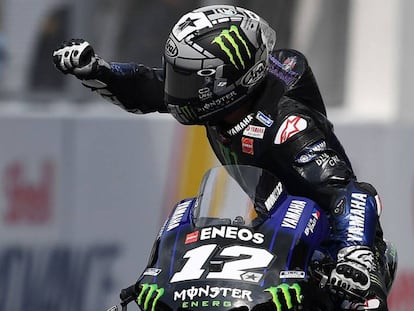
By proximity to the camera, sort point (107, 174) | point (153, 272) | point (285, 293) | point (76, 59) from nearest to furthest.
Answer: point (285, 293), point (153, 272), point (76, 59), point (107, 174)

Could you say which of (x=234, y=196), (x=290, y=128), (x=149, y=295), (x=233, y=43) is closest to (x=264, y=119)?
(x=290, y=128)

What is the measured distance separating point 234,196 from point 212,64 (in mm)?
643

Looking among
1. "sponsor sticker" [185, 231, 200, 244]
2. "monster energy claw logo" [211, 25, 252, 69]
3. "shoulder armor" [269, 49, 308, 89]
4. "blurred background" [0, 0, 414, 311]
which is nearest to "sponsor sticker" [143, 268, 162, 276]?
"sponsor sticker" [185, 231, 200, 244]

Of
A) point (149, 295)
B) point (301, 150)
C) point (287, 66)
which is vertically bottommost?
point (149, 295)

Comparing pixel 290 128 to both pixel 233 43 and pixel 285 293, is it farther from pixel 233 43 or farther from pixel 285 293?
pixel 285 293

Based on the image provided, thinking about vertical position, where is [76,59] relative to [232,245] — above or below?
above

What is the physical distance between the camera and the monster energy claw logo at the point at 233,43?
6082 millimetres

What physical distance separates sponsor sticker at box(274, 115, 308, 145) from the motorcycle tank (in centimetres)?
35

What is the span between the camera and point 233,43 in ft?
20.1

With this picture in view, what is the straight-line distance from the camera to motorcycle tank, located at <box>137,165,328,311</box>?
529 cm

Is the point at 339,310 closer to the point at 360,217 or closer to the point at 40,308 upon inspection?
the point at 360,217

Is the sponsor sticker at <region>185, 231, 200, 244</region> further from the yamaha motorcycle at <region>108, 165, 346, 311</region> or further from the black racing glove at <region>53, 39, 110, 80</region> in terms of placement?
the black racing glove at <region>53, 39, 110, 80</region>

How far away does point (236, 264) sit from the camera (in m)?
5.36

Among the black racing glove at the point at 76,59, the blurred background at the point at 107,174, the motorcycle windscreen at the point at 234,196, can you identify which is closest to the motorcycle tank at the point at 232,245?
the motorcycle windscreen at the point at 234,196
